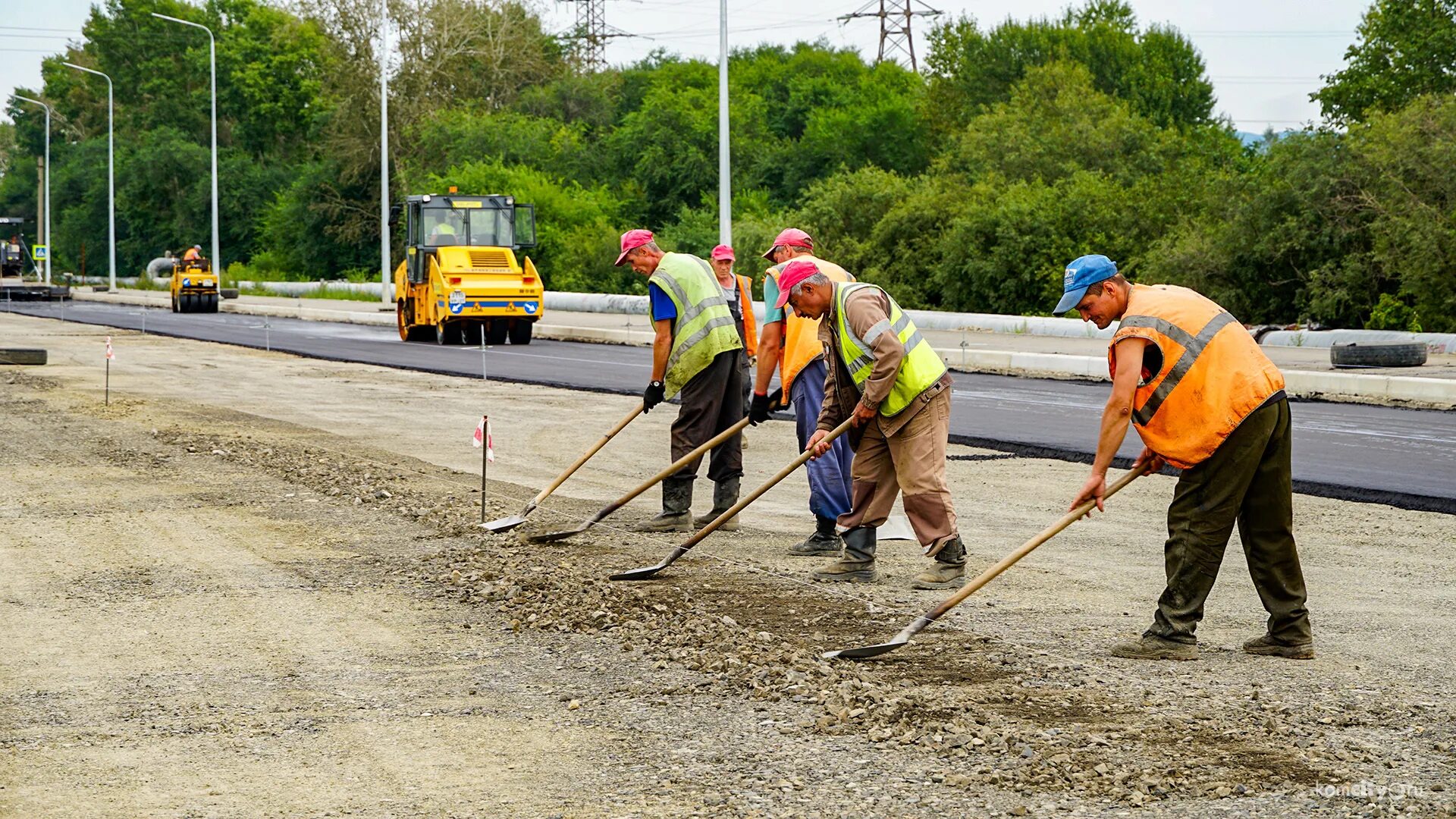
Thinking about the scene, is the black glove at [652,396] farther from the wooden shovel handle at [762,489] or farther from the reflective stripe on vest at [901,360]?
the reflective stripe on vest at [901,360]

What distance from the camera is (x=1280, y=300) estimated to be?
2677 cm

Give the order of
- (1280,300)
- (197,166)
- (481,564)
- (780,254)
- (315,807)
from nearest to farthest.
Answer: (315,807)
(481,564)
(780,254)
(1280,300)
(197,166)

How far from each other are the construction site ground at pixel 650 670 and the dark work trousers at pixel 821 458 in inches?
15.1

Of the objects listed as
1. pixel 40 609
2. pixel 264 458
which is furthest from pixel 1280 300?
pixel 40 609

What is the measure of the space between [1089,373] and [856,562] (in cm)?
1306

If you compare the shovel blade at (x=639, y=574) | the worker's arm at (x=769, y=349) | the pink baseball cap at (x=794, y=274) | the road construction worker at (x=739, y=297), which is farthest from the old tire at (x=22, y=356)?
the pink baseball cap at (x=794, y=274)

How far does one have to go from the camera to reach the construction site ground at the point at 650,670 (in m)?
4.70

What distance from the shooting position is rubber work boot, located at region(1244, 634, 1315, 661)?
6121 mm

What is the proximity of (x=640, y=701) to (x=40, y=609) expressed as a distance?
10.4ft

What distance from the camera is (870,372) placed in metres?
7.32

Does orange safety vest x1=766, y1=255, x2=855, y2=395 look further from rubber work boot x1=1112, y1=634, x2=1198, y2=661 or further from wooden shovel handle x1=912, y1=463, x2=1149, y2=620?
rubber work boot x1=1112, y1=634, x2=1198, y2=661

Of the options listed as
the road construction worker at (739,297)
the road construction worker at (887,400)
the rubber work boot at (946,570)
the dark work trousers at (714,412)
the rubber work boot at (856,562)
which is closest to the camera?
the road construction worker at (887,400)

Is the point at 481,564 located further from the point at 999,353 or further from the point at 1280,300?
the point at 1280,300

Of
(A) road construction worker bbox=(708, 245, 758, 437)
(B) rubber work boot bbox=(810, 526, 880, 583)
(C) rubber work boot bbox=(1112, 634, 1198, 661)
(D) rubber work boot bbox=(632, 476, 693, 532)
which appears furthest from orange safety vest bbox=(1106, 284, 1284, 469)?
(A) road construction worker bbox=(708, 245, 758, 437)
